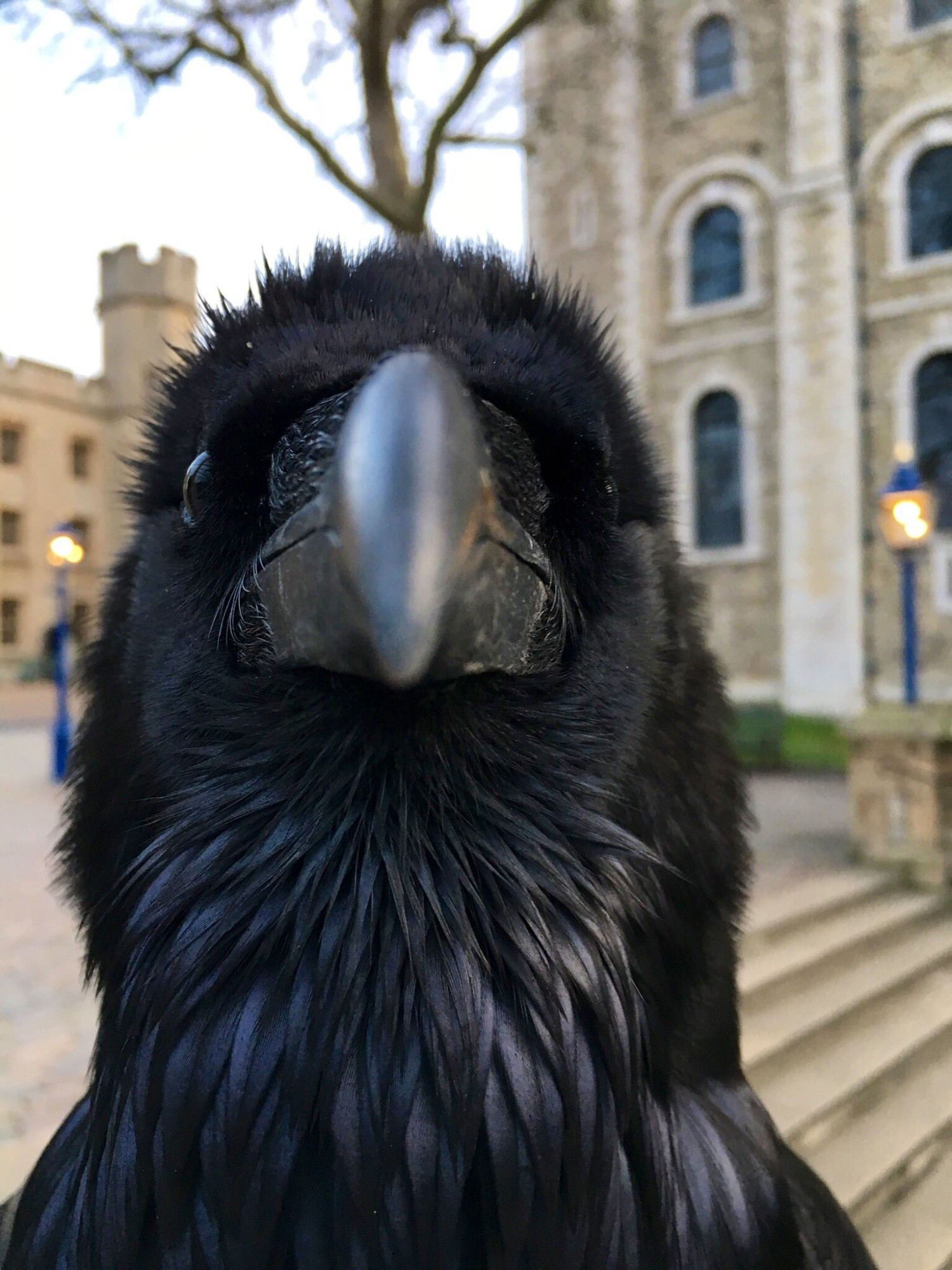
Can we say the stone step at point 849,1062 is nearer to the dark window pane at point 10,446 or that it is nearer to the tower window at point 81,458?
the dark window pane at point 10,446

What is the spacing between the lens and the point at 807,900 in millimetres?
5547

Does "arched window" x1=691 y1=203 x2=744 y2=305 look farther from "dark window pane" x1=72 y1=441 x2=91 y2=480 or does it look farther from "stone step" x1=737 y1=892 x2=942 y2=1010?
"dark window pane" x1=72 y1=441 x2=91 y2=480

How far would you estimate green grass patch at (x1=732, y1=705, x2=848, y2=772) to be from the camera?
12.8 m

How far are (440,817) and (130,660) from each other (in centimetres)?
47

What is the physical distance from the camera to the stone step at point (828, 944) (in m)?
4.39

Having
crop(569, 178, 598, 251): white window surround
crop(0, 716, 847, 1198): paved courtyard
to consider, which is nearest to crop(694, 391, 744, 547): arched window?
crop(569, 178, 598, 251): white window surround

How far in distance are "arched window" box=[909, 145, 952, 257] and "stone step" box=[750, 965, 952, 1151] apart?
1250 centimetres

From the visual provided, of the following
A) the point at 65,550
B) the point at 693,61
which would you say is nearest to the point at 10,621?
the point at 65,550


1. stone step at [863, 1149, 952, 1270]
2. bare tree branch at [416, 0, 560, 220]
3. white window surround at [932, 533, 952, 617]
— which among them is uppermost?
bare tree branch at [416, 0, 560, 220]

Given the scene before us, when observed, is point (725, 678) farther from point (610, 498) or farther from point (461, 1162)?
point (461, 1162)

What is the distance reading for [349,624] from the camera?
77 cm

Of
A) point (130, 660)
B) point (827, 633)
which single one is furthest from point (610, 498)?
point (827, 633)

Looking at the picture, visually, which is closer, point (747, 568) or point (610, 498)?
point (610, 498)

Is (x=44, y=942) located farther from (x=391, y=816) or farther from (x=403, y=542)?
(x=403, y=542)
